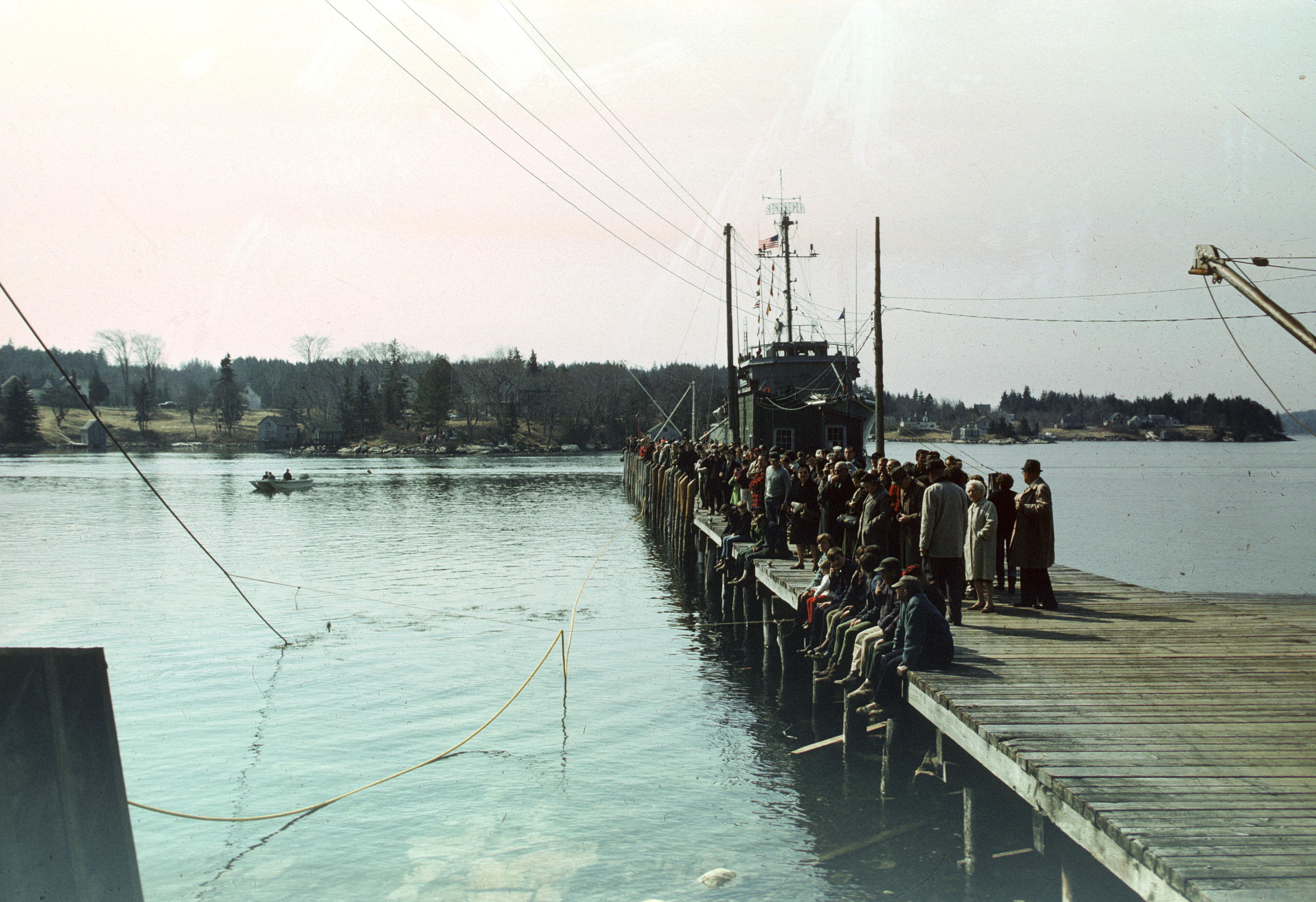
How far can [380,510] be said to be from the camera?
53000mm

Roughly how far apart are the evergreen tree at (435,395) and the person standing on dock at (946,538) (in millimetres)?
122019

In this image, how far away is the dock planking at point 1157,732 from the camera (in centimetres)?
520

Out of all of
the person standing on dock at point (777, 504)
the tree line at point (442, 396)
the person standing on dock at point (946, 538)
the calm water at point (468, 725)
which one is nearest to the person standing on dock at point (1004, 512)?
the person standing on dock at point (946, 538)

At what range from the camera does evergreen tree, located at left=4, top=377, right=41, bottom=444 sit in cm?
11612

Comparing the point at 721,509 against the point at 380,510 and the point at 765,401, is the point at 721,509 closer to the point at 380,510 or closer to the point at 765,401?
the point at 765,401

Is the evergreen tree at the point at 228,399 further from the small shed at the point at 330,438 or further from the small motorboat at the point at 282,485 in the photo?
the small motorboat at the point at 282,485

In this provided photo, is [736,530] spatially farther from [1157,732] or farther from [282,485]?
[282,485]

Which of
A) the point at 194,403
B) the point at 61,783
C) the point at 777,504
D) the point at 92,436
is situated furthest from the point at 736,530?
the point at 194,403

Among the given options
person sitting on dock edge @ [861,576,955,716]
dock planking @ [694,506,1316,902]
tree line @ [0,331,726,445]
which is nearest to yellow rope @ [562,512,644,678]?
person sitting on dock edge @ [861,576,955,716]

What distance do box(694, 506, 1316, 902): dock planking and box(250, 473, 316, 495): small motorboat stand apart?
197 ft

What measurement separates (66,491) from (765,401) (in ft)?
169

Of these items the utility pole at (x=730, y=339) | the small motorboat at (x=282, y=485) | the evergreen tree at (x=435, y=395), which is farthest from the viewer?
the evergreen tree at (x=435, y=395)

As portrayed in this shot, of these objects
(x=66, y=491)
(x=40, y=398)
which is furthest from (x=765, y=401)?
(x=40, y=398)

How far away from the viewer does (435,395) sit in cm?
12912
